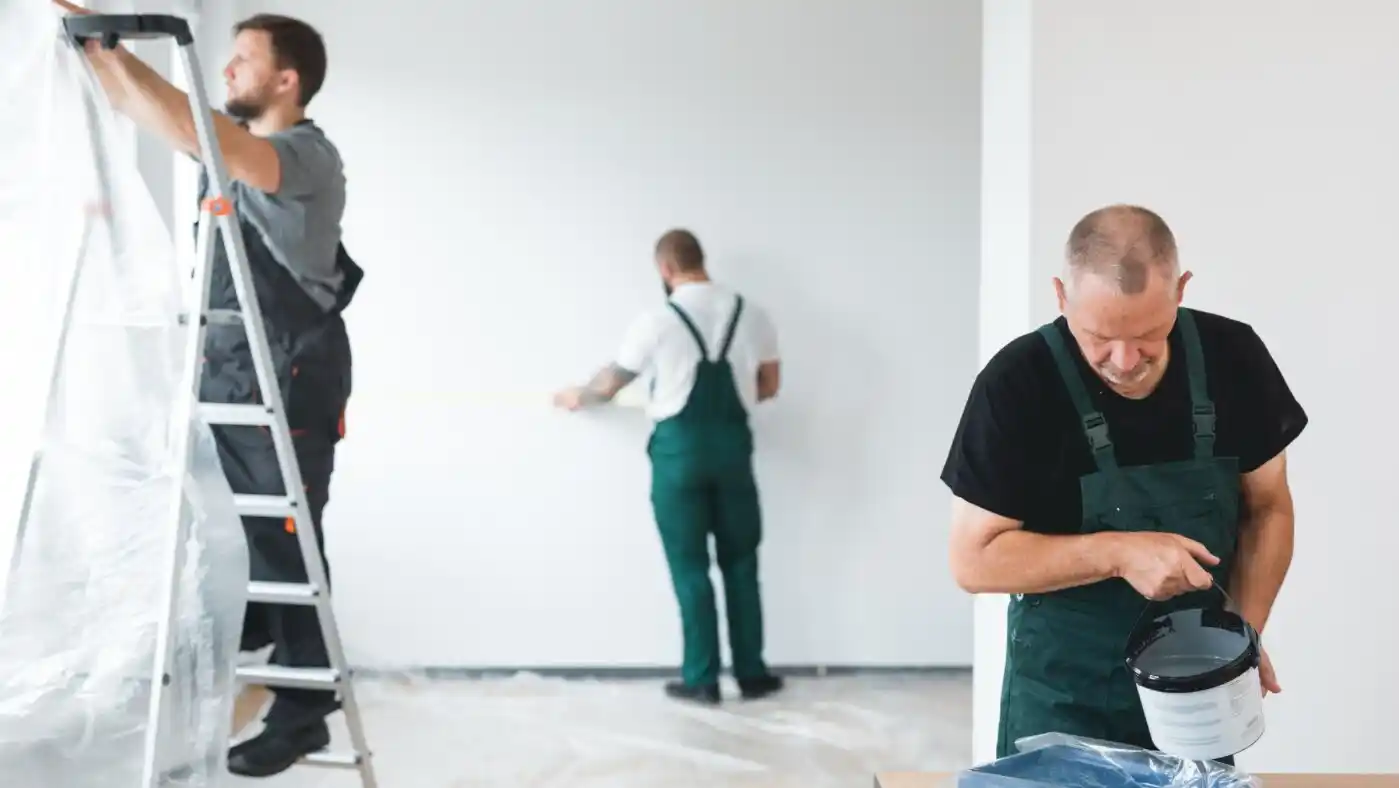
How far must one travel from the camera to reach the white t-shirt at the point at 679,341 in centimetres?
384

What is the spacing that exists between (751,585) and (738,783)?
2.79 ft

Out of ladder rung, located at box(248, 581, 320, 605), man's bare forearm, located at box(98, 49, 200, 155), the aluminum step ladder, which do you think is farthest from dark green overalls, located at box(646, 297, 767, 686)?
man's bare forearm, located at box(98, 49, 200, 155)

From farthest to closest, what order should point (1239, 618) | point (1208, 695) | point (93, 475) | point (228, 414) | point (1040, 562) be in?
point (228, 414), point (93, 475), point (1040, 562), point (1239, 618), point (1208, 695)

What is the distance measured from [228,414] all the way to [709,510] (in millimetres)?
1980

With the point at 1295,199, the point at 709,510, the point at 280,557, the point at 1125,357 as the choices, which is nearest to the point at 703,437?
the point at 709,510

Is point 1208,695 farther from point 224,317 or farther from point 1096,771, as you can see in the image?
point 224,317

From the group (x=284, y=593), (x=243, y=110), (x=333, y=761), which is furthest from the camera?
(x=243, y=110)

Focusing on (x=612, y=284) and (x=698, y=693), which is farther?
(x=612, y=284)

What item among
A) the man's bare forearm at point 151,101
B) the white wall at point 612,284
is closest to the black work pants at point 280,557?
the man's bare forearm at point 151,101

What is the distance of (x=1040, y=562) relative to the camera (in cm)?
145

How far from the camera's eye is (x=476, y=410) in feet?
13.5

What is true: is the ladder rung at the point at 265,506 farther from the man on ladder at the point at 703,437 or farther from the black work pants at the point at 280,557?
the man on ladder at the point at 703,437

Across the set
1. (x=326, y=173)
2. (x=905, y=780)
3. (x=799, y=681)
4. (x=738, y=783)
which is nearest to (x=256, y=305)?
(x=326, y=173)

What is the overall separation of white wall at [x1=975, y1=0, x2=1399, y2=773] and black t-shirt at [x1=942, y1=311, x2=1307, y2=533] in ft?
2.53
